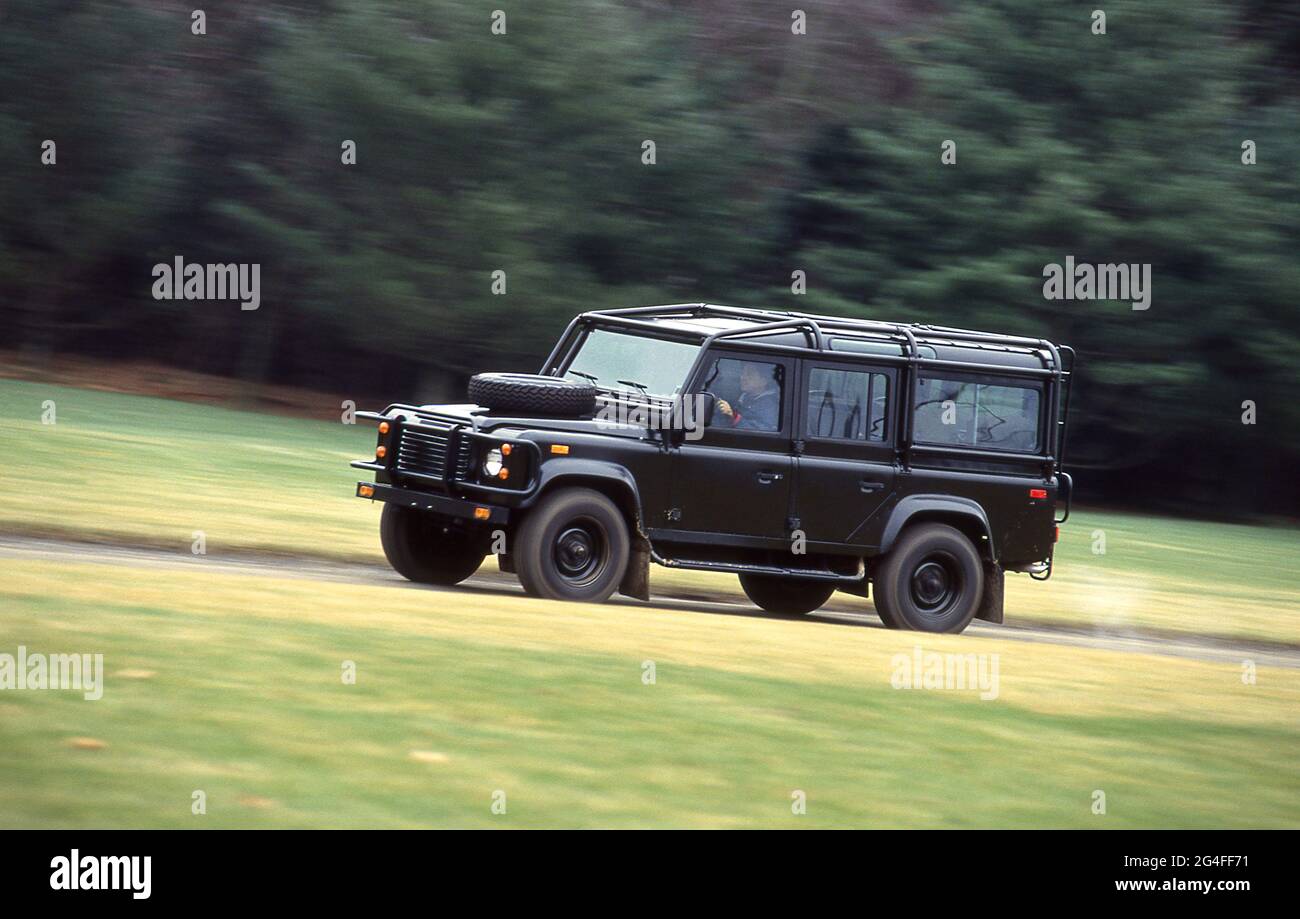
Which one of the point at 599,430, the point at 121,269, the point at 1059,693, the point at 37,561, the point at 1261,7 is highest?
the point at 1261,7

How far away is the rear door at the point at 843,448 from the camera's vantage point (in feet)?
44.2

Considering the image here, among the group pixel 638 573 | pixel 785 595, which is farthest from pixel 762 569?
pixel 785 595

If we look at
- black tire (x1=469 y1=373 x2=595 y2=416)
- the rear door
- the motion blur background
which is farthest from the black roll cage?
the motion blur background

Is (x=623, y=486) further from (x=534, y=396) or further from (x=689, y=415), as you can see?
(x=534, y=396)

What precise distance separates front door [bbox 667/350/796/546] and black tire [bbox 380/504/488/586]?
5.60 ft

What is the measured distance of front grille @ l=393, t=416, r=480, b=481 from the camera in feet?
40.9

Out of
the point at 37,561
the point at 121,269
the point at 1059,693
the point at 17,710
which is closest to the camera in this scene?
the point at 17,710

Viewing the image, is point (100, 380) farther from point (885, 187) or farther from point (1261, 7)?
point (1261, 7)

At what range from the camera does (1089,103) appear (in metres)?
32.1

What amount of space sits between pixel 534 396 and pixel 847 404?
2563mm

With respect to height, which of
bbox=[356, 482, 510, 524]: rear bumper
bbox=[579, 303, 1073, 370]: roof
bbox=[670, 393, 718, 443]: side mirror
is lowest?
bbox=[356, 482, 510, 524]: rear bumper

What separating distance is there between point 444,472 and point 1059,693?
4612mm

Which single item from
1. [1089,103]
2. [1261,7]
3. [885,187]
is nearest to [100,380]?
[885,187]

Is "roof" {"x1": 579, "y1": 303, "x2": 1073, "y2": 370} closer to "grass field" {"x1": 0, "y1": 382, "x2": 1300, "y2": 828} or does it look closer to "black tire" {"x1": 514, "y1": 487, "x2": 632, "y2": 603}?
"black tire" {"x1": 514, "y1": 487, "x2": 632, "y2": 603}
